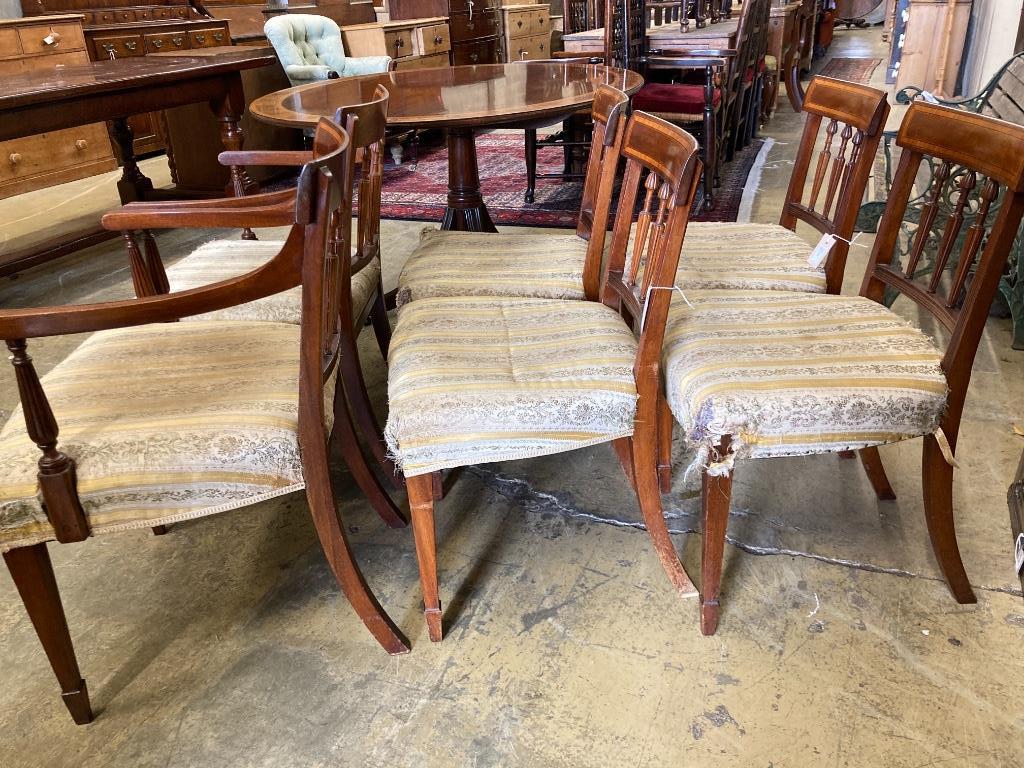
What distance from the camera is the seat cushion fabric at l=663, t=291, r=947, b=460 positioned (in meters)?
1.20

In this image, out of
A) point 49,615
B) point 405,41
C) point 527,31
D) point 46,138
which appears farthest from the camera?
point 527,31

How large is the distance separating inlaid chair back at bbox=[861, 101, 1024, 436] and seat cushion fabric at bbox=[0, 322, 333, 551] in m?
1.08

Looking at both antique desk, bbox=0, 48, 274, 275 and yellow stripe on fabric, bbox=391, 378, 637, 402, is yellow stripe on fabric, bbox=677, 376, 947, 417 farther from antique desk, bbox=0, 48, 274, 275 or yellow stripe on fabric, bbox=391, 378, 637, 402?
antique desk, bbox=0, 48, 274, 275

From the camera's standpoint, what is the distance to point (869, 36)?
1198 centimetres

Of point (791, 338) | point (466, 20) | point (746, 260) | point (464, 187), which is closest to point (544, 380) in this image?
point (791, 338)

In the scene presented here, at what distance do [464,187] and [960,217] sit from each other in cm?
178

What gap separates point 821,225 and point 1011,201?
595 mm

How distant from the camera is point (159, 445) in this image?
3.59 feet

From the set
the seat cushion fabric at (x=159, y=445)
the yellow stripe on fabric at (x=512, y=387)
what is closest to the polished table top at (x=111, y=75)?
the seat cushion fabric at (x=159, y=445)

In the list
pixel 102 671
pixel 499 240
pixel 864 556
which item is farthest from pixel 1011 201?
pixel 102 671

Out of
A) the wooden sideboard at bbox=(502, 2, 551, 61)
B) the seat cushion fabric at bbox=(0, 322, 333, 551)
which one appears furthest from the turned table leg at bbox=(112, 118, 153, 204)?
the wooden sideboard at bbox=(502, 2, 551, 61)

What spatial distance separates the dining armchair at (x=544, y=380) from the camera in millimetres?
1224

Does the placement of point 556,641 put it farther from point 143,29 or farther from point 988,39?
point 143,29

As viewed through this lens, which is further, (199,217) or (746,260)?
(746,260)
